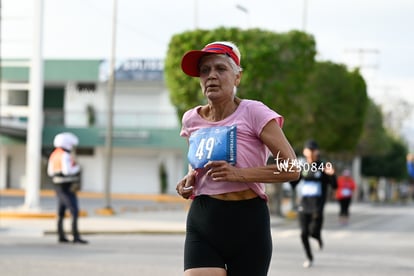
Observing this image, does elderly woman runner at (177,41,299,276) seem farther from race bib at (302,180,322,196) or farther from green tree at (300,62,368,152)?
green tree at (300,62,368,152)

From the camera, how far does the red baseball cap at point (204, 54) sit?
17.9ft

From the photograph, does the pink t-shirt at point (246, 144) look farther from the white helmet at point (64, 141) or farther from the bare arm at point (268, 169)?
the white helmet at point (64, 141)

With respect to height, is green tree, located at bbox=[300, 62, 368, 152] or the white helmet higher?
green tree, located at bbox=[300, 62, 368, 152]

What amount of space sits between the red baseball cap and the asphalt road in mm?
6954

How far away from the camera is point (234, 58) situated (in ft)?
18.2

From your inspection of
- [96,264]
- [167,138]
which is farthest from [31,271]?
[167,138]

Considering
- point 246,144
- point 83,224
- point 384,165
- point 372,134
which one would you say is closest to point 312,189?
point 246,144

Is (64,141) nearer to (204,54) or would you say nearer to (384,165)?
(204,54)

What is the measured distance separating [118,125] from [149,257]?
3885 cm

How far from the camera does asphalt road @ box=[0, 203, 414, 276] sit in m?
13.0

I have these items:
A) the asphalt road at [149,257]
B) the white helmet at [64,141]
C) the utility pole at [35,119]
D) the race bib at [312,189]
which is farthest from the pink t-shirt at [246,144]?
the utility pole at [35,119]

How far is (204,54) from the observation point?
5.48 m

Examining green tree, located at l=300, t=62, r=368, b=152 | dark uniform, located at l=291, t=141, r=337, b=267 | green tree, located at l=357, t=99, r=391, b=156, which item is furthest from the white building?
dark uniform, located at l=291, t=141, r=337, b=267

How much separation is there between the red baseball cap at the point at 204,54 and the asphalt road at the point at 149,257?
6.95 meters
